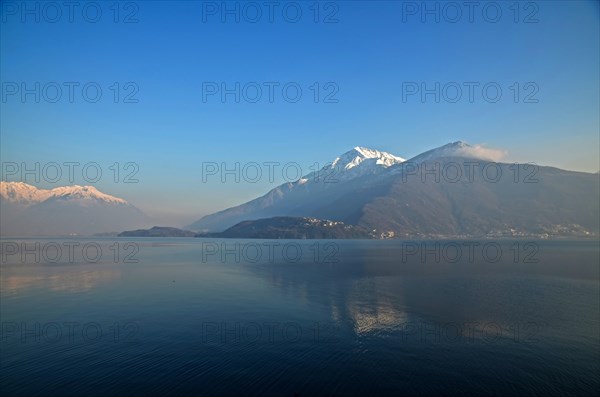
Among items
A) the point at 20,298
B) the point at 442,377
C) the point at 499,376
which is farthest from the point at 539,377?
the point at 20,298

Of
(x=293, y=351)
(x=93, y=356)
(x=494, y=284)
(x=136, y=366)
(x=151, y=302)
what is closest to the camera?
(x=136, y=366)

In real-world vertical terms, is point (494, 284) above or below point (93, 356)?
below

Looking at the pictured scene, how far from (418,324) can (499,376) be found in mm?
13286

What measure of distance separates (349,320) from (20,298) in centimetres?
5032

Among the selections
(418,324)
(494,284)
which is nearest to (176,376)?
(418,324)

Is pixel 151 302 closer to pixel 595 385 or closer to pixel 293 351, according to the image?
pixel 293 351

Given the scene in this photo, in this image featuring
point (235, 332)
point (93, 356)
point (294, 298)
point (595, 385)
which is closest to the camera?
point (595, 385)

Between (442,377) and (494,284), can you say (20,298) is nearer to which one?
(442,377)

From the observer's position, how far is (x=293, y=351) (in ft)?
101

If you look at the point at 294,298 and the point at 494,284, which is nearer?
the point at 294,298

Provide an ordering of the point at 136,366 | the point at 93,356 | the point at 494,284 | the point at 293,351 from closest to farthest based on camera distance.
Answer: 1. the point at 136,366
2. the point at 93,356
3. the point at 293,351
4. the point at 494,284

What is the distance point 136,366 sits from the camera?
1051 inches

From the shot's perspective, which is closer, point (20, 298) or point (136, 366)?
point (136, 366)

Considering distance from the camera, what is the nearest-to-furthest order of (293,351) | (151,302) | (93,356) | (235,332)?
(93,356) < (293,351) < (235,332) < (151,302)
